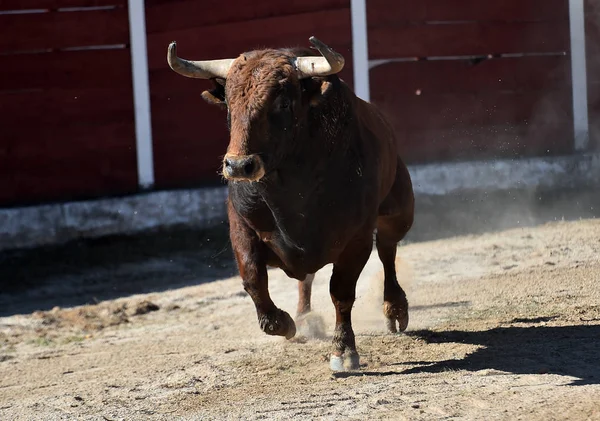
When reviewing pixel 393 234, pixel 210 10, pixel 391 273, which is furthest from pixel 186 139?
pixel 391 273

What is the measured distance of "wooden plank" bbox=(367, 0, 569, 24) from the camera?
11.1 meters

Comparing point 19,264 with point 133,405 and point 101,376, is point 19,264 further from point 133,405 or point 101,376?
point 133,405

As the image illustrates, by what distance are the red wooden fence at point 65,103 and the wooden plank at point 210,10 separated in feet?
1.04

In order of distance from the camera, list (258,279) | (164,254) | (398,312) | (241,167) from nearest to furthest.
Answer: (241,167) → (258,279) → (398,312) → (164,254)

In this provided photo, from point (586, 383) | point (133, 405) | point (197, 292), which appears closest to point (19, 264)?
point (197, 292)

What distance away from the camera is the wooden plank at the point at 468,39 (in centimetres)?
1118

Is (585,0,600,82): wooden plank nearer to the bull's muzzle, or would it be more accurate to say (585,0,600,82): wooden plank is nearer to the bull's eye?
the bull's eye

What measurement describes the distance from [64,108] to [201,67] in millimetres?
4879

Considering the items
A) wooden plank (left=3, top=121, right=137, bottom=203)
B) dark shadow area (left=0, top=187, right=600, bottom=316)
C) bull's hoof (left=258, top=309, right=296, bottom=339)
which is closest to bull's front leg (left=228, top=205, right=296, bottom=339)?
bull's hoof (left=258, top=309, right=296, bottom=339)

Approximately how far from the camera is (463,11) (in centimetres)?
1150

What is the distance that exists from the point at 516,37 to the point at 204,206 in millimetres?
3921

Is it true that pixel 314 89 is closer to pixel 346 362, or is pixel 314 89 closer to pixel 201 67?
pixel 201 67

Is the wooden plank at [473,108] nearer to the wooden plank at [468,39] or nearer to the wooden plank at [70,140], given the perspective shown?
the wooden plank at [468,39]

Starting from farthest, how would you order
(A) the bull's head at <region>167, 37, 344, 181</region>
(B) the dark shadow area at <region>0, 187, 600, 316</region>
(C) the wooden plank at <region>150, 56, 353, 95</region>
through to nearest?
(C) the wooden plank at <region>150, 56, 353, 95</region>, (B) the dark shadow area at <region>0, 187, 600, 316</region>, (A) the bull's head at <region>167, 37, 344, 181</region>
